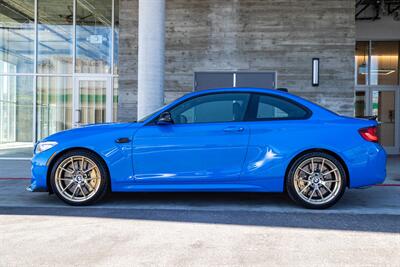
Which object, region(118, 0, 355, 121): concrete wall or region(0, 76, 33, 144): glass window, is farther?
region(0, 76, 33, 144): glass window

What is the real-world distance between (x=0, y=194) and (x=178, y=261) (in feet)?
13.8

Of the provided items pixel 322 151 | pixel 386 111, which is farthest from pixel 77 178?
pixel 386 111

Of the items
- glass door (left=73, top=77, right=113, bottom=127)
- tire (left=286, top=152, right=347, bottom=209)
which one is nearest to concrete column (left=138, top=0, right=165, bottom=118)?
glass door (left=73, top=77, right=113, bottom=127)

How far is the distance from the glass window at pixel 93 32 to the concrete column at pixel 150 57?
3.93 metres

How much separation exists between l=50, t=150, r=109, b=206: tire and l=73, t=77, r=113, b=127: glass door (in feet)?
21.4

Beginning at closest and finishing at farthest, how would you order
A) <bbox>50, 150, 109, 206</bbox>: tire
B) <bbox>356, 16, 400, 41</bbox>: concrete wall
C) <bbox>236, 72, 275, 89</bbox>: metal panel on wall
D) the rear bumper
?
the rear bumper, <bbox>50, 150, 109, 206</bbox>: tire, <bbox>236, 72, 275, 89</bbox>: metal panel on wall, <bbox>356, 16, 400, 41</bbox>: concrete wall

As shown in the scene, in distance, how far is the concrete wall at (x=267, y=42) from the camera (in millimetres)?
10672

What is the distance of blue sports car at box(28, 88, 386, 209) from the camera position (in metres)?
5.37

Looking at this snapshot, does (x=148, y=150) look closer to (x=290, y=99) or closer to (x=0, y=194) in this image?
(x=290, y=99)

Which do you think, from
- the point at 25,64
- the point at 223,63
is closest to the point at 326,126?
the point at 223,63

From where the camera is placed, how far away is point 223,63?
1082 cm

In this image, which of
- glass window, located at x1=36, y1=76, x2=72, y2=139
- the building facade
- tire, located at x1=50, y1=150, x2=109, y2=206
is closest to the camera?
tire, located at x1=50, y1=150, x2=109, y2=206

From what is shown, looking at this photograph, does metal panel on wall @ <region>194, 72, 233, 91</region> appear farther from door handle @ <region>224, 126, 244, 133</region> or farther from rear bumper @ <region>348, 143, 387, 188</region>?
rear bumper @ <region>348, 143, 387, 188</region>

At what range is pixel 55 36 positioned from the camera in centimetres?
1232
